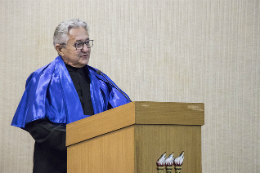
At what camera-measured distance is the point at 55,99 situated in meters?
2.03

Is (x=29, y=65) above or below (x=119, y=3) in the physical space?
below

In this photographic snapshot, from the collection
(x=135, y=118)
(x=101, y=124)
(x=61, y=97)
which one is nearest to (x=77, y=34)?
(x=61, y=97)

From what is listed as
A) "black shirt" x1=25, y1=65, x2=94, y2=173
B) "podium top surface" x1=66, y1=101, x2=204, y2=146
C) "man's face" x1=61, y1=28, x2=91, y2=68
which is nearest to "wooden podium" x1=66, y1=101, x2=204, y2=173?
"podium top surface" x1=66, y1=101, x2=204, y2=146

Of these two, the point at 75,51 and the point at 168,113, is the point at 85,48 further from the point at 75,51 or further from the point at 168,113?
the point at 168,113

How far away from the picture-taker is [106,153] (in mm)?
1354

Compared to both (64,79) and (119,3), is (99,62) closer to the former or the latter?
(119,3)

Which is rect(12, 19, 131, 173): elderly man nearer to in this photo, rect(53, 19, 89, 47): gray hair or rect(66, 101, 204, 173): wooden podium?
rect(53, 19, 89, 47): gray hair

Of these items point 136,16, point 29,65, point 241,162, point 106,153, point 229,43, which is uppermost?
point 136,16

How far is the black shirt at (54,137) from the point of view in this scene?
1.73m

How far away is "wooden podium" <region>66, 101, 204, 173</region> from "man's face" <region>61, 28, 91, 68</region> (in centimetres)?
80

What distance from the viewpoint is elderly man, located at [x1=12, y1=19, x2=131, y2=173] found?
1865mm

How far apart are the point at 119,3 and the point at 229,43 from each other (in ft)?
3.29

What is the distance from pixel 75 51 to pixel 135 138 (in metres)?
1.12

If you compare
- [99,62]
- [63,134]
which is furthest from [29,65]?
[63,134]
